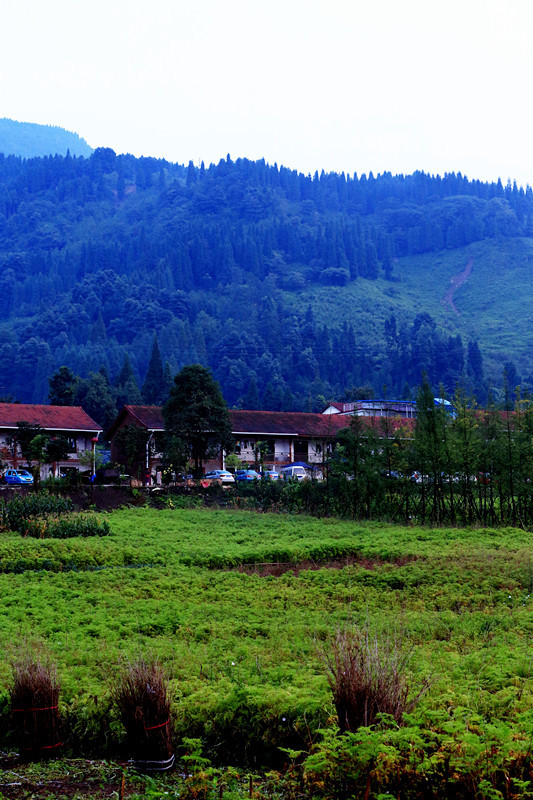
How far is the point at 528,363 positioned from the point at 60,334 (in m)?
94.5

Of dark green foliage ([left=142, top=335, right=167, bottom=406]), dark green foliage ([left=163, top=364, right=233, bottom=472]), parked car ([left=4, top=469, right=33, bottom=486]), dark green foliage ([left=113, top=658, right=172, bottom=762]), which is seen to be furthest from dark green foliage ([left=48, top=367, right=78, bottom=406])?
A: dark green foliage ([left=113, top=658, right=172, bottom=762])

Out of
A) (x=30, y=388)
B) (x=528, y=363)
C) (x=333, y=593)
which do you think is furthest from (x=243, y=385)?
→ (x=333, y=593)

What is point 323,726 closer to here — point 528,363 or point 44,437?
point 44,437

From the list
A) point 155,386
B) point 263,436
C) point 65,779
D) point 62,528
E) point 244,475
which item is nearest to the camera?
point 65,779

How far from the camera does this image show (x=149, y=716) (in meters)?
6.61

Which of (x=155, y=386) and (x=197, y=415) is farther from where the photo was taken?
(x=155, y=386)

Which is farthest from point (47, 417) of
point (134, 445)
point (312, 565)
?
point (312, 565)

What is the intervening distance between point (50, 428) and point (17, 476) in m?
7.78

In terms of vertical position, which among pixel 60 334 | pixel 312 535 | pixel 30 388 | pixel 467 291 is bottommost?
pixel 312 535

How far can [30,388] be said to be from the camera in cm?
14925

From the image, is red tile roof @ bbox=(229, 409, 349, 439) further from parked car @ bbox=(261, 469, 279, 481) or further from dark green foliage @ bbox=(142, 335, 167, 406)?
dark green foliage @ bbox=(142, 335, 167, 406)

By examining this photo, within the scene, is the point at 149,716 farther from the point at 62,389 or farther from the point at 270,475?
the point at 62,389

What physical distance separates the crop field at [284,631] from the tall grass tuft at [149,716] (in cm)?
36

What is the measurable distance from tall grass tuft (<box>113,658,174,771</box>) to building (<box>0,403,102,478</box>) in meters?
41.6
